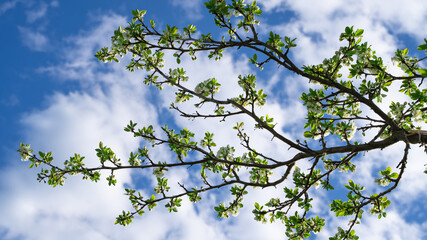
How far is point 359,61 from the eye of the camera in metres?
5.18

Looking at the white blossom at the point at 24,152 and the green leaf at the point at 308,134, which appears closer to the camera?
the green leaf at the point at 308,134

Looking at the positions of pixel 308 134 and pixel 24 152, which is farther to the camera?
pixel 24 152

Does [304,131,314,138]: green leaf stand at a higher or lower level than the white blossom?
lower

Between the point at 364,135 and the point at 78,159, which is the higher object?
the point at 78,159

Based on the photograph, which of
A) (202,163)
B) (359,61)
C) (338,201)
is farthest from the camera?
(202,163)

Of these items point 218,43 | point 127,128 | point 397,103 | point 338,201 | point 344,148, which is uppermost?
point 218,43

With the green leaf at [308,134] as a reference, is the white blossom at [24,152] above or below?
above

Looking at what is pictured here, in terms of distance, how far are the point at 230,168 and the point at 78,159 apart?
3.02 meters

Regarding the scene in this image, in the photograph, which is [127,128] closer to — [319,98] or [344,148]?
[319,98]

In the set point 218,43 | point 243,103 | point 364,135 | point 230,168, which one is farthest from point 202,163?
point 364,135

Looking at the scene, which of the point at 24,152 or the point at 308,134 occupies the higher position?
the point at 24,152

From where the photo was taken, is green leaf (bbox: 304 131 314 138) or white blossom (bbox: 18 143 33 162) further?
white blossom (bbox: 18 143 33 162)

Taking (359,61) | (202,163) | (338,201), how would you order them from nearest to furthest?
(359,61)
(338,201)
(202,163)

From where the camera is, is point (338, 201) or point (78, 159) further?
point (78, 159)
